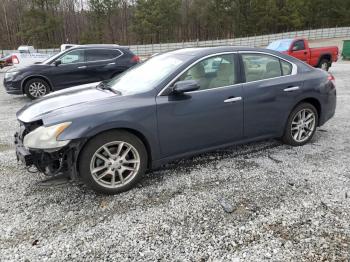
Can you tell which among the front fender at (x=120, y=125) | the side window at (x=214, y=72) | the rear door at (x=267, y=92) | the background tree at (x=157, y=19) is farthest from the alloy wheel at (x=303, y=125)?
the background tree at (x=157, y=19)

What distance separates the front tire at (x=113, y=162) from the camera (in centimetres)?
308

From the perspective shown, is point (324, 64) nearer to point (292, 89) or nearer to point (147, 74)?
point (292, 89)

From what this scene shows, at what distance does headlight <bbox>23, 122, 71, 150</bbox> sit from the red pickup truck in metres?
12.3

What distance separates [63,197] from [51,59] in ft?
22.0

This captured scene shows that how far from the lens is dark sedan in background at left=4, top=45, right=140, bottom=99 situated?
8.57 metres

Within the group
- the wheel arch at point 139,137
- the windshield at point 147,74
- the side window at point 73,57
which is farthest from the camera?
the side window at point 73,57

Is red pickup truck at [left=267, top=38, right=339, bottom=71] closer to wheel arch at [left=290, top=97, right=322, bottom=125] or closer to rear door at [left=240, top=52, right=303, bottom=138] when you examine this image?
wheel arch at [left=290, top=97, right=322, bottom=125]

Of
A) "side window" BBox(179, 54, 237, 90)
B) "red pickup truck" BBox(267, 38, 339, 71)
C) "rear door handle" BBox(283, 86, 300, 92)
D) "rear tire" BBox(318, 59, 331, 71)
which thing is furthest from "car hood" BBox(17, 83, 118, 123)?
"rear tire" BBox(318, 59, 331, 71)

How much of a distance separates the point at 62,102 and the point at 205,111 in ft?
5.55

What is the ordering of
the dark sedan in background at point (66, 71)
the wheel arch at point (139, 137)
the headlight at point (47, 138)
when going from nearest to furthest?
1. the headlight at point (47, 138)
2. the wheel arch at point (139, 137)
3. the dark sedan in background at point (66, 71)

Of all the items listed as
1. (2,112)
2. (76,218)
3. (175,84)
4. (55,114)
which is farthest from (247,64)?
(2,112)

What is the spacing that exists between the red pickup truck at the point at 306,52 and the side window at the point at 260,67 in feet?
32.1

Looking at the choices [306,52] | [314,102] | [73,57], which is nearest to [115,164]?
[314,102]

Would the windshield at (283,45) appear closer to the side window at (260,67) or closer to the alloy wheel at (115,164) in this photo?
the side window at (260,67)
